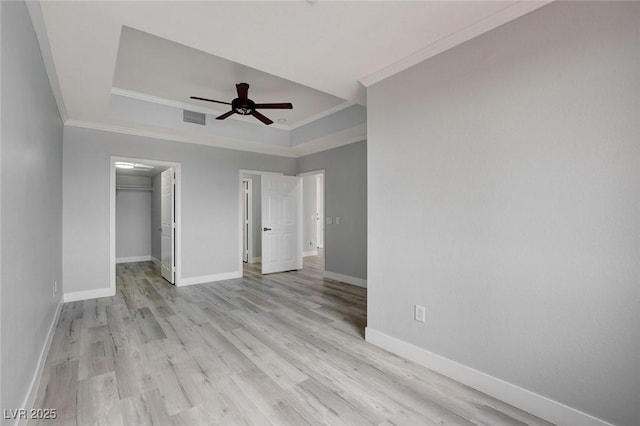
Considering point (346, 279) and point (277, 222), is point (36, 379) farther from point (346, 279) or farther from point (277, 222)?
point (277, 222)

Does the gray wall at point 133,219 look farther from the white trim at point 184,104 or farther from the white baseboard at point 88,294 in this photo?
the white trim at point 184,104

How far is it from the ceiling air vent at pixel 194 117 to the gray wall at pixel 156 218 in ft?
10.0

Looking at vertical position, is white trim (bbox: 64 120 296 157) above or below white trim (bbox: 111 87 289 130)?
below

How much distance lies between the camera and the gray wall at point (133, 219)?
741 centimetres

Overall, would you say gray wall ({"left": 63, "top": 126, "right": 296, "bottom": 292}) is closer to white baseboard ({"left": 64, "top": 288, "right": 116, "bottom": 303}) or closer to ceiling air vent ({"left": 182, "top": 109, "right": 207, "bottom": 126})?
white baseboard ({"left": 64, "top": 288, "right": 116, "bottom": 303})

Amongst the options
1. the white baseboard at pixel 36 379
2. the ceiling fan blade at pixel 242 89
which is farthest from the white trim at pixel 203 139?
the white baseboard at pixel 36 379

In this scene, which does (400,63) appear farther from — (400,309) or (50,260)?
(50,260)

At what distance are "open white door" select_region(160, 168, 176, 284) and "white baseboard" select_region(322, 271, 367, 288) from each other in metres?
2.79

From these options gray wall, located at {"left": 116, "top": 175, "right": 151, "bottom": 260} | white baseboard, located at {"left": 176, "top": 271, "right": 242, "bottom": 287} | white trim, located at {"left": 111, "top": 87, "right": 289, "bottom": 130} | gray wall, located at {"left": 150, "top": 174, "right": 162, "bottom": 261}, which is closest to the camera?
white trim, located at {"left": 111, "top": 87, "right": 289, "bottom": 130}

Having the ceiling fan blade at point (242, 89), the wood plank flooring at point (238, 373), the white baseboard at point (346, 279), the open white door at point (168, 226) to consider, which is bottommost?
the wood plank flooring at point (238, 373)

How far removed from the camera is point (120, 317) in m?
3.48

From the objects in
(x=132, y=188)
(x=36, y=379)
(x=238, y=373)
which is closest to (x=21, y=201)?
(x=36, y=379)

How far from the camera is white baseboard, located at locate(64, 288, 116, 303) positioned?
4.07m

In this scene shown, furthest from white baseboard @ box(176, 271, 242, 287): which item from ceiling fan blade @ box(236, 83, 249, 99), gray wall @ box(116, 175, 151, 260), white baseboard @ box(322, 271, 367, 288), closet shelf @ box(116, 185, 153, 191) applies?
closet shelf @ box(116, 185, 153, 191)
